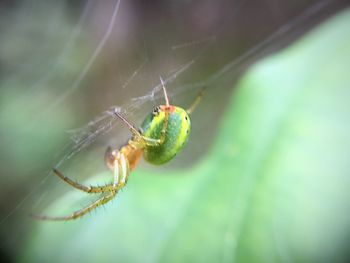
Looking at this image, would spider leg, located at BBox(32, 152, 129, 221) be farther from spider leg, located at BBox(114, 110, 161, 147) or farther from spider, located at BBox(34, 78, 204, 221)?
spider leg, located at BBox(114, 110, 161, 147)

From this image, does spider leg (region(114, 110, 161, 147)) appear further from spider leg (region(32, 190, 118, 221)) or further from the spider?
spider leg (region(32, 190, 118, 221))

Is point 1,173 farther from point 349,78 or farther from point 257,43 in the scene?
point 257,43

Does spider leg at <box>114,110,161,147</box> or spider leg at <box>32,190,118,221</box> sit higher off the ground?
spider leg at <box>114,110,161,147</box>

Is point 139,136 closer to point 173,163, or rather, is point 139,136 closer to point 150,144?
point 150,144

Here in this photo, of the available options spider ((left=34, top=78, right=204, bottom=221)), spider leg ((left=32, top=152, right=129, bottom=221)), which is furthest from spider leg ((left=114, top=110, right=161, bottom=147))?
spider leg ((left=32, top=152, right=129, bottom=221))

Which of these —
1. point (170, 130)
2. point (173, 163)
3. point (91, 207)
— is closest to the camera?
point (170, 130)

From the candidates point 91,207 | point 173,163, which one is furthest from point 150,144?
point 173,163
